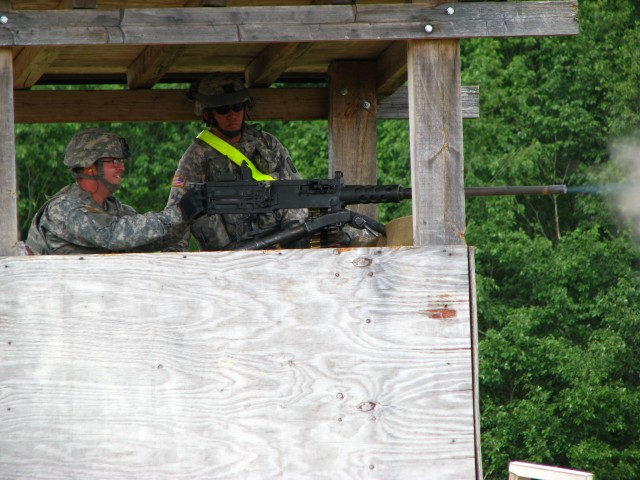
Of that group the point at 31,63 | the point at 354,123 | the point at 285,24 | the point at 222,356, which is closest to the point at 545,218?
the point at 354,123

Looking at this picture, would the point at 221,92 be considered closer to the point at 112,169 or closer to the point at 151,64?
the point at 151,64

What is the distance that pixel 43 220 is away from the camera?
6793mm

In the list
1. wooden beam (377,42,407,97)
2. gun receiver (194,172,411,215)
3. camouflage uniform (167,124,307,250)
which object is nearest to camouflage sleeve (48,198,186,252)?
gun receiver (194,172,411,215)

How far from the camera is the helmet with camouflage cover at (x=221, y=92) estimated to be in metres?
7.60

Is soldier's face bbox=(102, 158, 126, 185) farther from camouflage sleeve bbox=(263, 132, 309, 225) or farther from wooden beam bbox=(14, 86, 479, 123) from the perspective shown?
wooden beam bbox=(14, 86, 479, 123)

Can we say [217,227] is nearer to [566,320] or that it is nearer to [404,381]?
[404,381]

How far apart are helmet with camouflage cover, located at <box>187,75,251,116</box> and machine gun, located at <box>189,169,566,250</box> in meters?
1.18

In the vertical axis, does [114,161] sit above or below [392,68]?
below

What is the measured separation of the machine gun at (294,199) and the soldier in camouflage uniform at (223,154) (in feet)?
2.84

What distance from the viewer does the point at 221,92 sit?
301 inches

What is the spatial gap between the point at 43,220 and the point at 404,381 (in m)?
2.30

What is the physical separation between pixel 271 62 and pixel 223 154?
0.65 m

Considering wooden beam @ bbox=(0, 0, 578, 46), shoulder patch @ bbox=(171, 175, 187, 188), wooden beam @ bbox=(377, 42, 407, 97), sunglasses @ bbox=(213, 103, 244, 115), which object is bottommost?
shoulder patch @ bbox=(171, 175, 187, 188)

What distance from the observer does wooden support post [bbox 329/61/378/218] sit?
8.34 m
